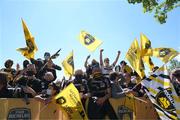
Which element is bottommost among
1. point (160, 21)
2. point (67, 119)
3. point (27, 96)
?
point (67, 119)

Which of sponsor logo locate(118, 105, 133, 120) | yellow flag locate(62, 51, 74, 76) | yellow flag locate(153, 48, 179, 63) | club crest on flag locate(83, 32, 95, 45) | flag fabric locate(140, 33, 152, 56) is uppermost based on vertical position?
club crest on flag locate(83, 32, 95, 45)

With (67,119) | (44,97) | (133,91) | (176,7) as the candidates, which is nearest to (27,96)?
(44,97)

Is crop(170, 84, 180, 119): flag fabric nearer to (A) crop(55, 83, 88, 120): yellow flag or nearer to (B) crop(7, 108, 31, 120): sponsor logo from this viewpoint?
(A) crop(55, 83, 88, 120): yellow flag

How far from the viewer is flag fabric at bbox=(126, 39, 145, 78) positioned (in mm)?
9900

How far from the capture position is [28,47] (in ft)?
36.4

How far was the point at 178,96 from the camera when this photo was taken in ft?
25.7

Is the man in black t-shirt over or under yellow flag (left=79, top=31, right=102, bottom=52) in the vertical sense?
under

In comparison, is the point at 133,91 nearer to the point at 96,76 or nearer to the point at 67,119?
the point at 96,76

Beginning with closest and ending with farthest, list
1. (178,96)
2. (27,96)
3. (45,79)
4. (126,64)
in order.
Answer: (178,96)
(27,96)
(45,79)
(126,64)

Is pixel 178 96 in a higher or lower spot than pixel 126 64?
lower

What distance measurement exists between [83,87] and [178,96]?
2322 mm

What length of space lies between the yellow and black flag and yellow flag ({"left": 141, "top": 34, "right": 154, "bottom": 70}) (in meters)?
3.30

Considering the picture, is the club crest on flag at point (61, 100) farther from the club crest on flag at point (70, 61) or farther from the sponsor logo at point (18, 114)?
the club crest on flag at point (70, 61)

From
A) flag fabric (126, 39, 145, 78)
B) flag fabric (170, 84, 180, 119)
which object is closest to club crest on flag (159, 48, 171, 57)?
flag fabric (126, 39, 145, 78)
